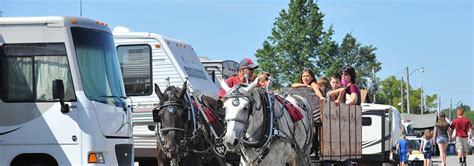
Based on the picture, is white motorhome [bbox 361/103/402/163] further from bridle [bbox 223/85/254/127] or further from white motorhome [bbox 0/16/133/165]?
bridle [bbox 223/85/254/127]

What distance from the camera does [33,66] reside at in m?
14.6

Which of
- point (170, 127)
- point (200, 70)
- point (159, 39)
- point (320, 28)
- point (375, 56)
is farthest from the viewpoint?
point (375, 56)

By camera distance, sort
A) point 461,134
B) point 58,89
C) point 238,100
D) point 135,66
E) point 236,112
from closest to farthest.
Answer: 1. point 236,112
2. point 238,100
3. point 58,89
4. point 135,66
5. point 461,134

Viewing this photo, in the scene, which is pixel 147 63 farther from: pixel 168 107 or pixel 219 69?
pixel 168 107

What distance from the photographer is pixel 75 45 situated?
14.7 m

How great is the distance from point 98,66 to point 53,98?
1088mm

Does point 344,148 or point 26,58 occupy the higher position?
point 26,58

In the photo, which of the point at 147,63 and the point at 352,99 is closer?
the point at 352,99

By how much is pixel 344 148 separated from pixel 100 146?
486cm

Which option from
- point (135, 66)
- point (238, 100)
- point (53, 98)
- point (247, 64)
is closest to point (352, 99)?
point (247, 64)

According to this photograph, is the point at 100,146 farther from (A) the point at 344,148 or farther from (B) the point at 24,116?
(A) the point at 344,148

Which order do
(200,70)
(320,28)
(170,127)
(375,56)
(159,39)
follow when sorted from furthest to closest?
(375,56) → (320,28) → (200,70) → (159,39) → (170,127)

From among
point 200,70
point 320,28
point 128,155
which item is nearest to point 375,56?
point 320,28

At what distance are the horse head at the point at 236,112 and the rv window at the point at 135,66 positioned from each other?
7.41m
